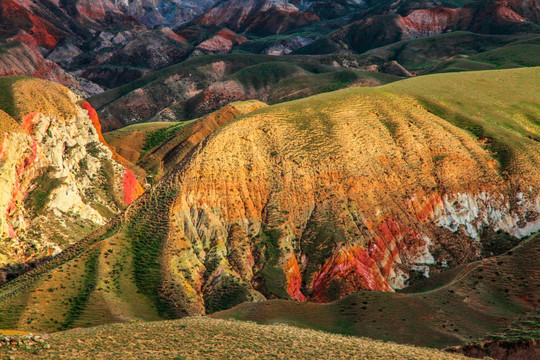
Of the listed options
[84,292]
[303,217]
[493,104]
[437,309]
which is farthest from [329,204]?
[493,104]

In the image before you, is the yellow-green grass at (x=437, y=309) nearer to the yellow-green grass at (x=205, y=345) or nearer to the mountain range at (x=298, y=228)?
the mountain range at (x=298, y=228)

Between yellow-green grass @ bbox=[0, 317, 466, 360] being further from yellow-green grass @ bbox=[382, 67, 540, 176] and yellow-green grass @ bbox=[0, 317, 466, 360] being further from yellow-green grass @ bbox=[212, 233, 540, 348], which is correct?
yellow-green grass @ bbox=[382, 67, 540, 176]

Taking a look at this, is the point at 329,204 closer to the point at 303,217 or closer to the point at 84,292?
the point at 303,217

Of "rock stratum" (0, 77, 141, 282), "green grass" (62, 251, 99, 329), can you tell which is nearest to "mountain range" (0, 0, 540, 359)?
"green grass" (62, 251, 99, 329)

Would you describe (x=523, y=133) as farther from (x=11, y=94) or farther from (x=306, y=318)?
(x=11, y=94)

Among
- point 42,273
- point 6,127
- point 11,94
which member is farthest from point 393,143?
point 11,94

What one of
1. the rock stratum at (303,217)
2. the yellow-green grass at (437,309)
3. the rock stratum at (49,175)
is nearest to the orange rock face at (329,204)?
the rock stratum at (303,217)
